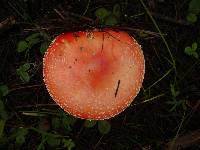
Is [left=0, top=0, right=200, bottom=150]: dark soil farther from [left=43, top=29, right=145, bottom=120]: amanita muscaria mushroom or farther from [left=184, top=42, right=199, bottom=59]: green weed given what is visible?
[left=43, top=29, right=145, bottom=120]: amanita muscaria mushroom

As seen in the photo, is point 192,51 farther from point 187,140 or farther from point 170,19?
point 187,140

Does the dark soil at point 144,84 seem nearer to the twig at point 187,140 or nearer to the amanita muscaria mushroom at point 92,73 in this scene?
the twig at point 187,140

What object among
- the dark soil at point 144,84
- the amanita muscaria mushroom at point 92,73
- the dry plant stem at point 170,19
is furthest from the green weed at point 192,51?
the amanita muscaria mushroom at point 92,73

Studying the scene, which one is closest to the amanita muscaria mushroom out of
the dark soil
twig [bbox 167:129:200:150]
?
the dark soil

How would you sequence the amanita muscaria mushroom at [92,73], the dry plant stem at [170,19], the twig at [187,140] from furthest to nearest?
1. the dry plant stem at [170,19]
2. the twig at [187,140]
3. the amanita muscaria mushroom at [92,73]

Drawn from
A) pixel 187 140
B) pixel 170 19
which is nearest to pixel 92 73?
pixel 170 19

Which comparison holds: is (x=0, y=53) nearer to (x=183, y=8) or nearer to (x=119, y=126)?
(x=119, y=126)

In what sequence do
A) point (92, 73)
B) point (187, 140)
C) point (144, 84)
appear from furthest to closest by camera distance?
point (144, 84) < point (187, 140) < point (92, 73)

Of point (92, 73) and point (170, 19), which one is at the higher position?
point (170, 19)

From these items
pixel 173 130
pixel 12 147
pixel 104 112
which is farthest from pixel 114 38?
pixel 12 147

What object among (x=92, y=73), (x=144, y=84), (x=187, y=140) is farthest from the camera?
(x=144, y=84)
